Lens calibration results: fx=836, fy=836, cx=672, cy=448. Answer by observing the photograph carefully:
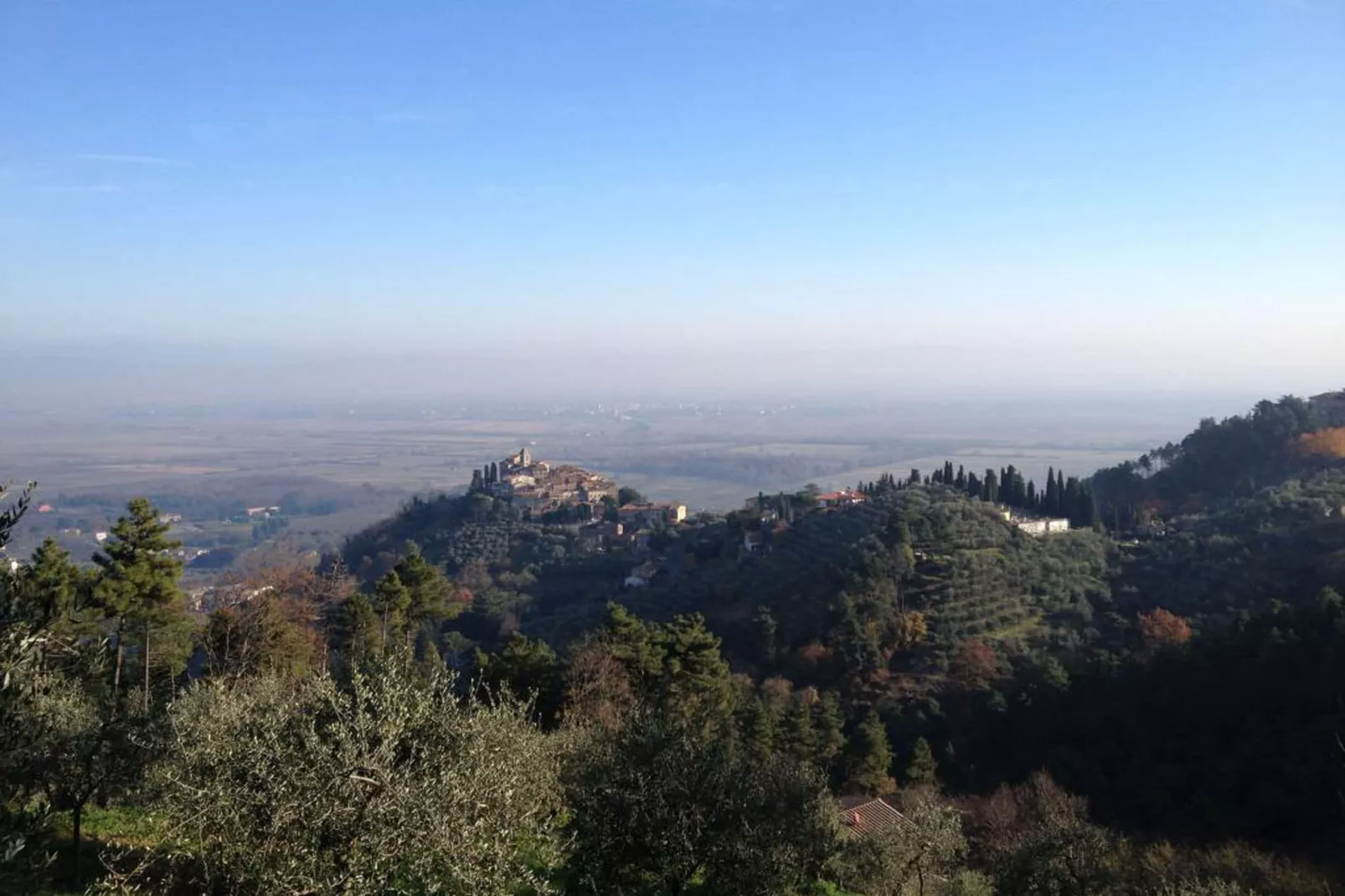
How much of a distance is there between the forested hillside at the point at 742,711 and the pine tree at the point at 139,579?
73 mm

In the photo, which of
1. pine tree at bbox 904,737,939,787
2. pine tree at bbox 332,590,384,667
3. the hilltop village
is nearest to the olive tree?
pine tree at bbox 332,590,384,667

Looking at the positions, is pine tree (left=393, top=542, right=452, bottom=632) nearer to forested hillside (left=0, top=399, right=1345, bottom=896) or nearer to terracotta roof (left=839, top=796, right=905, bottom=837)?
forested hillside (left=0, top=399, right=1345, bottom=896)

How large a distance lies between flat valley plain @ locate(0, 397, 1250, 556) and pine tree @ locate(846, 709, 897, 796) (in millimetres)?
46112

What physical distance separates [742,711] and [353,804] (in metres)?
Result: 18.9

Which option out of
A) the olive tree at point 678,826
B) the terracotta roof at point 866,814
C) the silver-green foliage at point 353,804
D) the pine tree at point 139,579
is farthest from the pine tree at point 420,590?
the silver-green foliage at point 353,804

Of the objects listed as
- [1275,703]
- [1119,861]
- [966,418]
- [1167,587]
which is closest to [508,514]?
[1167,587]

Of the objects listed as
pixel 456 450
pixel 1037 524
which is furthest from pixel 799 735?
pixel 456 450

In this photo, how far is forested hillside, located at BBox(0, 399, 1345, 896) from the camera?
7.24 m

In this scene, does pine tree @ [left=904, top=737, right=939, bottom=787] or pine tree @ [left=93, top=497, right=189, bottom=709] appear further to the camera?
pine tree @ [left=904, top=737, right=939, bottom=787]

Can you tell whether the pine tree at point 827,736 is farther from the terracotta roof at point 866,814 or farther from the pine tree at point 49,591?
the pine tree at point 49,591

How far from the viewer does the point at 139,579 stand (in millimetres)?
17578

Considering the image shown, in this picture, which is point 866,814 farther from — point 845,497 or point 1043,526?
point 845,497

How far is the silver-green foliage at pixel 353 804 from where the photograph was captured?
6.67m

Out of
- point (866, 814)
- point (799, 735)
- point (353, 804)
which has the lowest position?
point (866, 814)
